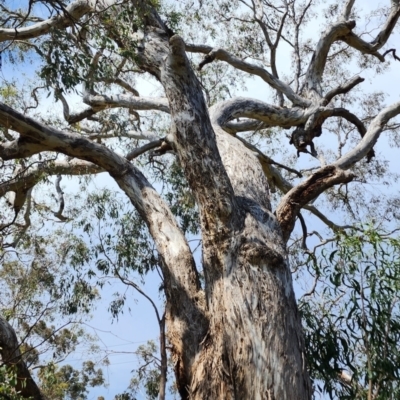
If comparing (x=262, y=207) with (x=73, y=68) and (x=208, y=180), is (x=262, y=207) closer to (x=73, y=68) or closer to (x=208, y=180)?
(x=208, y=180)

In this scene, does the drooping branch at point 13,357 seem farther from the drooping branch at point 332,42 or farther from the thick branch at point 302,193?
the drooping branch at point 332,42

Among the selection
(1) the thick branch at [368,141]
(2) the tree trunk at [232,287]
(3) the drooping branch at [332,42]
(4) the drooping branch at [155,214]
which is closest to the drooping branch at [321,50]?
(3) the drooping branch at [332,42]

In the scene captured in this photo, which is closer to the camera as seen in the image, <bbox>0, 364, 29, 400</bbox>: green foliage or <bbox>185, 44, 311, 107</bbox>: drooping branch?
<bbox>0, 364, 29, 400</bbox>: green foliage

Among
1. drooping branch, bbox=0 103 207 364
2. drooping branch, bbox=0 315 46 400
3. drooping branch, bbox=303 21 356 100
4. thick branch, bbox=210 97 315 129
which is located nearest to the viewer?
drooping branch, bbox=0 103 207 364

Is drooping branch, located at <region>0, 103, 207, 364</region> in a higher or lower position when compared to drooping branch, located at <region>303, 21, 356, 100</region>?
lower

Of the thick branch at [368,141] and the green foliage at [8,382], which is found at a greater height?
the thick branch at [368,141]

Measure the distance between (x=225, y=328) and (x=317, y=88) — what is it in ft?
13.7

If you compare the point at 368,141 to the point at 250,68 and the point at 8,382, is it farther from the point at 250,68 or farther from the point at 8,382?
the point at 8,382

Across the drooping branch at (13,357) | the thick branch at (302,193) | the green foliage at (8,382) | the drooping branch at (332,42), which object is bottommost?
the green foliage at (8,382)

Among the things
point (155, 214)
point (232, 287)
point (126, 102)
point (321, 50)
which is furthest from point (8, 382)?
point (321, 50)

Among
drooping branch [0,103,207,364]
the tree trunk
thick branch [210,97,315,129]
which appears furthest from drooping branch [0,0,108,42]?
the tree trunk

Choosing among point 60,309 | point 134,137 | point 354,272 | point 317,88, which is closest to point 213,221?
point 354,272

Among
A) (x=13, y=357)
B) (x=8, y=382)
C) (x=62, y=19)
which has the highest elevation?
(x=62, y=19)

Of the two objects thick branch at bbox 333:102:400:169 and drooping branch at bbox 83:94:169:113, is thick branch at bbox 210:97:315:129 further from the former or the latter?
drooping branch at bbox 83:94:169:113
